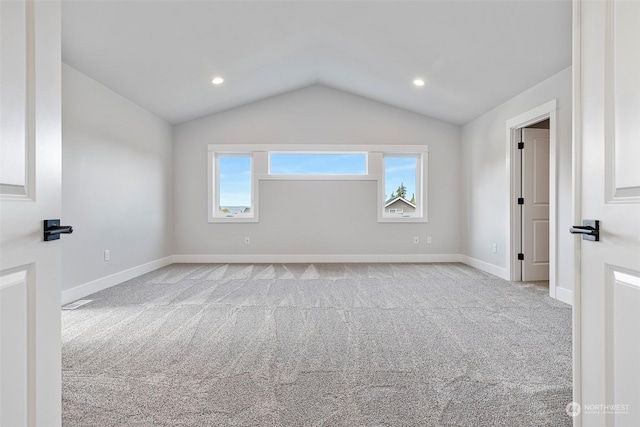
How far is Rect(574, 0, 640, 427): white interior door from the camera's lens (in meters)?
0.96

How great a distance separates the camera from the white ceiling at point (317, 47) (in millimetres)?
3055

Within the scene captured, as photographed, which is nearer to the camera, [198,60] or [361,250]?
[198,60]

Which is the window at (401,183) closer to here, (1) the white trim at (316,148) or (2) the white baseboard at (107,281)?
(1) the white trim at (316,148)

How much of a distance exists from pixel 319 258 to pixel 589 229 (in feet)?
16.6

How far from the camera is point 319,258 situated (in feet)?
19.8

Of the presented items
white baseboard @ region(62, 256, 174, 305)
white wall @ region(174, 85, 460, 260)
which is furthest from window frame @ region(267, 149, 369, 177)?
white baseboard @ region(62, 256, 174, 305)

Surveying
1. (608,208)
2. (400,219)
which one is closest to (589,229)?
(608,208)

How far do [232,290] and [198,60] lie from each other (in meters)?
2.69

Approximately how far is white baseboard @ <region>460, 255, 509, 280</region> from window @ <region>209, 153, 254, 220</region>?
3.78 metres

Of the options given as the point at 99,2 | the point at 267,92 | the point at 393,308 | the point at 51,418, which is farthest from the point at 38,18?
the point at 267,92

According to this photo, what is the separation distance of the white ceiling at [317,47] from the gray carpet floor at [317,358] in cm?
246

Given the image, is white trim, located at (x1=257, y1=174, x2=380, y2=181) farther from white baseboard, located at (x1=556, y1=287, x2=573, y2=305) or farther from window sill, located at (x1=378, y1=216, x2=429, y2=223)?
white baseboard, located at (x1=556, y1=287, x2=573, y2=305)

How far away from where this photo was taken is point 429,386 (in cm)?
181

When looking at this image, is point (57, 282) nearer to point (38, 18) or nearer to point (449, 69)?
point (38, 18)
